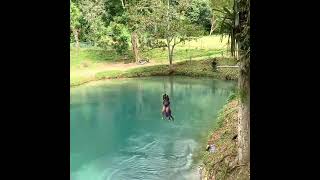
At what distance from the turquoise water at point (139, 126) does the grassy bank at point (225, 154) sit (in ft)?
1.26

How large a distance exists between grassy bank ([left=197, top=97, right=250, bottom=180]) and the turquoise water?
1.26 feet

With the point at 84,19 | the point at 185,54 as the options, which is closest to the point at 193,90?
the point at 185,54

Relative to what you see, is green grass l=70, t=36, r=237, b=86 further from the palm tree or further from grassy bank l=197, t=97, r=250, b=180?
the palm tree

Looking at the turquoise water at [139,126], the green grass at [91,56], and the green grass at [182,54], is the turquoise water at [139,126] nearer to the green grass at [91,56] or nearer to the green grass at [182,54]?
the green grass at [182,54]

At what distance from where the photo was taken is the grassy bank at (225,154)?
5621mm

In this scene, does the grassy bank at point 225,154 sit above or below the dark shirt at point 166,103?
below

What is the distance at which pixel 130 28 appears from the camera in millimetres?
19875

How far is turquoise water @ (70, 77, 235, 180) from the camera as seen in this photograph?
28.2 ft

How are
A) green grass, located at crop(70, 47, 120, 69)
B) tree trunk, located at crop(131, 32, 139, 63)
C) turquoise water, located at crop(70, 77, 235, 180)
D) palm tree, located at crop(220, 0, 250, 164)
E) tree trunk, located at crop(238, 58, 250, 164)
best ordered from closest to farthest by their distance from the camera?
palm tree, located at crop(220, 0, 250, 164), tree trunk, located at crop(238, 58, 250, 164), turquoise water, located at crop(70, 77, 235, 180), tree trunk, located at crop(131, 32, 139, 63), green grass, located at crop(70, 47, 120, 69)

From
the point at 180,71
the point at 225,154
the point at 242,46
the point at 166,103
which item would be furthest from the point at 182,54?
the point at 242,46

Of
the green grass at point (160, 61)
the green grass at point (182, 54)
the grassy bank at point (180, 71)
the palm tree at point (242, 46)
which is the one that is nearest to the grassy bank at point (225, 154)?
the palm tree at point (242, 46)

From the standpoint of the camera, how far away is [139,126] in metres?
11.7

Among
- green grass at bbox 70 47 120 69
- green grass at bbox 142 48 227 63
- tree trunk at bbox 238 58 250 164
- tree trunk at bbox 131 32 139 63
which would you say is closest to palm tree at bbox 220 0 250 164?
tree trunk at bbox 238 58 250 164
